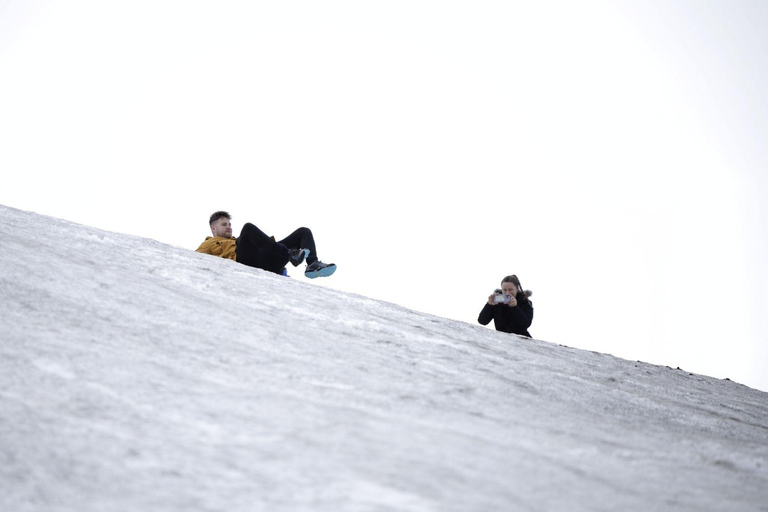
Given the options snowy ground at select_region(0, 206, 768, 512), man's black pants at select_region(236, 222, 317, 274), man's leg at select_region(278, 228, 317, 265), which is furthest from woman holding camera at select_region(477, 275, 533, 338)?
snowy ground at select_region(0, 206, 768, 512)

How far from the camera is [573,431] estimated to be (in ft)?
6.59

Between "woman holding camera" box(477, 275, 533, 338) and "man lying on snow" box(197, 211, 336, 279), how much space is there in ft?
4.80

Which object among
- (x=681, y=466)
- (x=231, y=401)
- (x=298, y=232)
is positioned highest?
(x=298, y=232)

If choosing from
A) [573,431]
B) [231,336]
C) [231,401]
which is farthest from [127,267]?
[573,431]

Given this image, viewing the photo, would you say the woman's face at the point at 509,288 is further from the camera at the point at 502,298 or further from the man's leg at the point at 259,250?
the man's leg at the point at 259,250

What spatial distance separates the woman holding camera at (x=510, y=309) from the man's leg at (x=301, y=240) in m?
1.64

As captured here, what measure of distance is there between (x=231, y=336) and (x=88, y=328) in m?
0.48

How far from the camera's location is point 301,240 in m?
6.01

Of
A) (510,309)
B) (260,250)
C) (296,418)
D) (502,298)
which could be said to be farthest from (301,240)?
(296,418)

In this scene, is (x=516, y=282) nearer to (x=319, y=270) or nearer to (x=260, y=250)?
(x=319, y=270)

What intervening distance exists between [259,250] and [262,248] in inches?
1.7

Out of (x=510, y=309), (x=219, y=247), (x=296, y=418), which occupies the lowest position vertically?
(x=296, y=418)

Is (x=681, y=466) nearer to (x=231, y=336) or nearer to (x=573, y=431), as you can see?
(x=573, y=431)

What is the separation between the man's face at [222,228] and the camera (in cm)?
604
